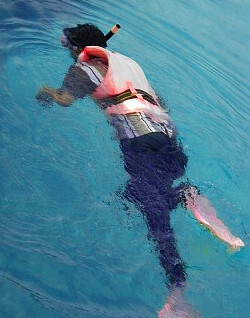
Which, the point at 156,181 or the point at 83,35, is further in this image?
the point at 83,35

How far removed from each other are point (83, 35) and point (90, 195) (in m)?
1.76

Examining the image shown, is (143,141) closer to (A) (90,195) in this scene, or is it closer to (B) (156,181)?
(B) (156,181)

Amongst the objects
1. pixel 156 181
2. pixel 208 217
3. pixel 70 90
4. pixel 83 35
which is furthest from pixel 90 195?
pixel 83 35

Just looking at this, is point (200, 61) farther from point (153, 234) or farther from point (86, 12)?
point (153, 234)

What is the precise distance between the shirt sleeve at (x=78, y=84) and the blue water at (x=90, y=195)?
7.4 inches

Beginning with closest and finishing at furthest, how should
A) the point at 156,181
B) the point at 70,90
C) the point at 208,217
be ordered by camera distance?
the point at 156,181 → the point at 208,217 → the point at 70,90

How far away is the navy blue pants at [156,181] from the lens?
292 centimetres

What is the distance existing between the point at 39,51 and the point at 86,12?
1854 mm

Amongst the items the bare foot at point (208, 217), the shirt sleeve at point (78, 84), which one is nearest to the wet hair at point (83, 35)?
the shirt sleeve at point (78, 84)

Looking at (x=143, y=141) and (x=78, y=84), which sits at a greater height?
(x=143, y=141)

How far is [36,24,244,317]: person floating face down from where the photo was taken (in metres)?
2.90

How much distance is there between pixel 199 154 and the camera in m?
4.36

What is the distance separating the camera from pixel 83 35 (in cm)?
427

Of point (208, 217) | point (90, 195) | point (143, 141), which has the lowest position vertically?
point (90, 195)
